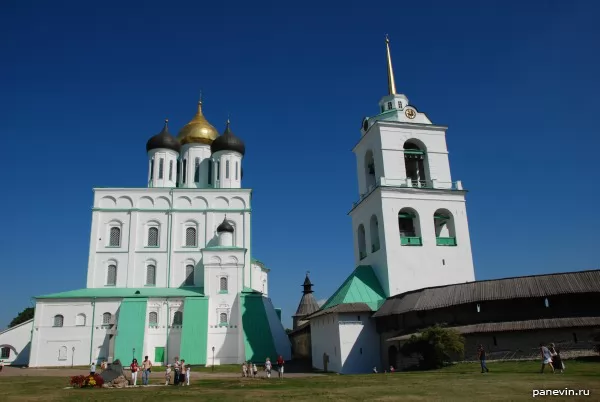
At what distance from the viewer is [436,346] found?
20.1m

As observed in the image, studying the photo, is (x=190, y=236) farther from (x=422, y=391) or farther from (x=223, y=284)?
(x=422, y=391)

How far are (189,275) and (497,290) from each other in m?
24.4

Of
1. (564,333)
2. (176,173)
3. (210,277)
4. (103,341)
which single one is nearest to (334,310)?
(564,333)

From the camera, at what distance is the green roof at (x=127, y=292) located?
3406cm

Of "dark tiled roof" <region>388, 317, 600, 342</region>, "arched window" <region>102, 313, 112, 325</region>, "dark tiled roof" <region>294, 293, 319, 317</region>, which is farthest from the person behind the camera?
"dark tiled roof" <region>294, 293, 319, 317</region>

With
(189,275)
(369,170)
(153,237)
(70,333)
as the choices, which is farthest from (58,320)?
(369,170)

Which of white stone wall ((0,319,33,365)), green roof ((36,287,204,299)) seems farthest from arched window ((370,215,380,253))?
white stone wall ((0,319,33,365))

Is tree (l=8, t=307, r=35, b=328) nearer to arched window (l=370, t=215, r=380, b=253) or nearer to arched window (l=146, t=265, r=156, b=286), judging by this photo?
arched window (l=146, t=265, r=156, b=286)

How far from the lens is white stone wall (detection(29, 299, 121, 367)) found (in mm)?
32469

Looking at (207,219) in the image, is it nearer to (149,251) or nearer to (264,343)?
(149,251)

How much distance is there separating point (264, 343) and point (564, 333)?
19688mm

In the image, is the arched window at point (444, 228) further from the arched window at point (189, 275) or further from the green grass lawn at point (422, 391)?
the arched window at point (189, 275)

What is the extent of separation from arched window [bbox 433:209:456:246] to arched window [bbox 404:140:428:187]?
255 centimetres

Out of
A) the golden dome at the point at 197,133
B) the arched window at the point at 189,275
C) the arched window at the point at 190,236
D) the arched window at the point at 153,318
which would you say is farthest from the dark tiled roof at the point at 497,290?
the golden dome at the point at 197,133
